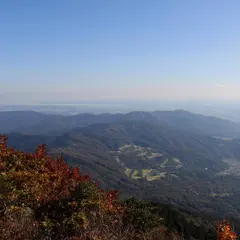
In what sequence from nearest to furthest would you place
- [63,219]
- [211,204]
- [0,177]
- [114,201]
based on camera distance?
[63,219] < [0,177] < [114,201] < [211,204]

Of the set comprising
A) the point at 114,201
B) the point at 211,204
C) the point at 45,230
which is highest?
the point at 45,230

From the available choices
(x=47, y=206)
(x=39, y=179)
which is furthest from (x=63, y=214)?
(x=39, y=179)

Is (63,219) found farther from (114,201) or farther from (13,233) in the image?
(114,201)

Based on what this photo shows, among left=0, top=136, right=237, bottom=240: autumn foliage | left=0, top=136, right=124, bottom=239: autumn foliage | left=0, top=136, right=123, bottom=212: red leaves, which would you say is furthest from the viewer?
left=0, top=136, right=123, bottom=212: red leaves

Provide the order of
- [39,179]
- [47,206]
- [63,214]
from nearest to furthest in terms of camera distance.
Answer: [63,214]
[47,206]
[39,179]

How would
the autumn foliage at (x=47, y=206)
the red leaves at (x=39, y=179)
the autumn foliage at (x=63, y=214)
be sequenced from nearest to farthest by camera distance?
the autumn foliage at (x=63, y=214)
the autumn foliage at (x=47, y=206)
the red leaves at (x=39, y=179)

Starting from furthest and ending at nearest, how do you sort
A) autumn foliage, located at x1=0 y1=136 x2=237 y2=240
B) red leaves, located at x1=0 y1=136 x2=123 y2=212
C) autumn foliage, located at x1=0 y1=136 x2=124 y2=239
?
1. red leaves, located at x1=0 y1=136 x2=123 y2=212
2. autumn foliage, located at x1=0 y1=136 x2=124 y2=239
3. autumn foliage, located at x1=0 y1=136 x2=237 y2=240

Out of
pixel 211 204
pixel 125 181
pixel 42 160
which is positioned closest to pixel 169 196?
pixel 211 204

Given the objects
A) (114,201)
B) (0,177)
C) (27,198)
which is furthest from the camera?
(114,201)

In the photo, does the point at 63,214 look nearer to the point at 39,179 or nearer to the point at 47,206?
the point at 47,206

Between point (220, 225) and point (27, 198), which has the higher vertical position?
point (27, 198)

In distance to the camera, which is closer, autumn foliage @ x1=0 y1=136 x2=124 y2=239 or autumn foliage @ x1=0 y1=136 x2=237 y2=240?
autumn foliage @ x1=0 y1=136 x2=237 y2=240
